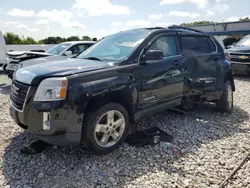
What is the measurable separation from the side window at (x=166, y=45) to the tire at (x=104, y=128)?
1322 millimetres

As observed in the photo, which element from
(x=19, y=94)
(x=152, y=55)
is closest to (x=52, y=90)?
(x=19, y=94)

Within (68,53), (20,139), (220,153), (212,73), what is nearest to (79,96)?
(20,139)

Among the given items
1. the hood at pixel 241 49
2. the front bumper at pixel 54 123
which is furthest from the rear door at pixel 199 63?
the hood at pixel 241 49

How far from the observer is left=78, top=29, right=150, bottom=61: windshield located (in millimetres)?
3920

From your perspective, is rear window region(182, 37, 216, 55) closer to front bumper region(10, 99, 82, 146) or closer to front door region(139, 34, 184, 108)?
front door region(139, 34, 184, 108)

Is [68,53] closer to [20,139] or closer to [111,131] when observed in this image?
[20,139]

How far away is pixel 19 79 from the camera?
10.9 ft

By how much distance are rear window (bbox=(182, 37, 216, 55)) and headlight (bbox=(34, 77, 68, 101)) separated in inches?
102

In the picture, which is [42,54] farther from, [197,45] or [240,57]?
[240,57]

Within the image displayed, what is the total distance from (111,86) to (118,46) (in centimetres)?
109

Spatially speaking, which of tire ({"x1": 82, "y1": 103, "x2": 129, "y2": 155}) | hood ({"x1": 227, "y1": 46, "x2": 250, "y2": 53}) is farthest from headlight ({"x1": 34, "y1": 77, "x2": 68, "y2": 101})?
hood ({"x1": 227, "y1": 46, "x2": 250, "y2": 53})

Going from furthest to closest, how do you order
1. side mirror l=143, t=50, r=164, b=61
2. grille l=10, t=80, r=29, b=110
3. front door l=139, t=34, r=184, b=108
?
front door l=139, t=34, r=184, b=108, side mirror l=143, t=50, r=164, b=61, grille l=10, t=80, r=29, b=110

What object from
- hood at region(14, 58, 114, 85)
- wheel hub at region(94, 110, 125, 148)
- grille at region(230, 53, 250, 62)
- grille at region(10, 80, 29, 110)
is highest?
grille at region(230, 53, 250, 62)

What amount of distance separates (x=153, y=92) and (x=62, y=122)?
1621 millimetres
